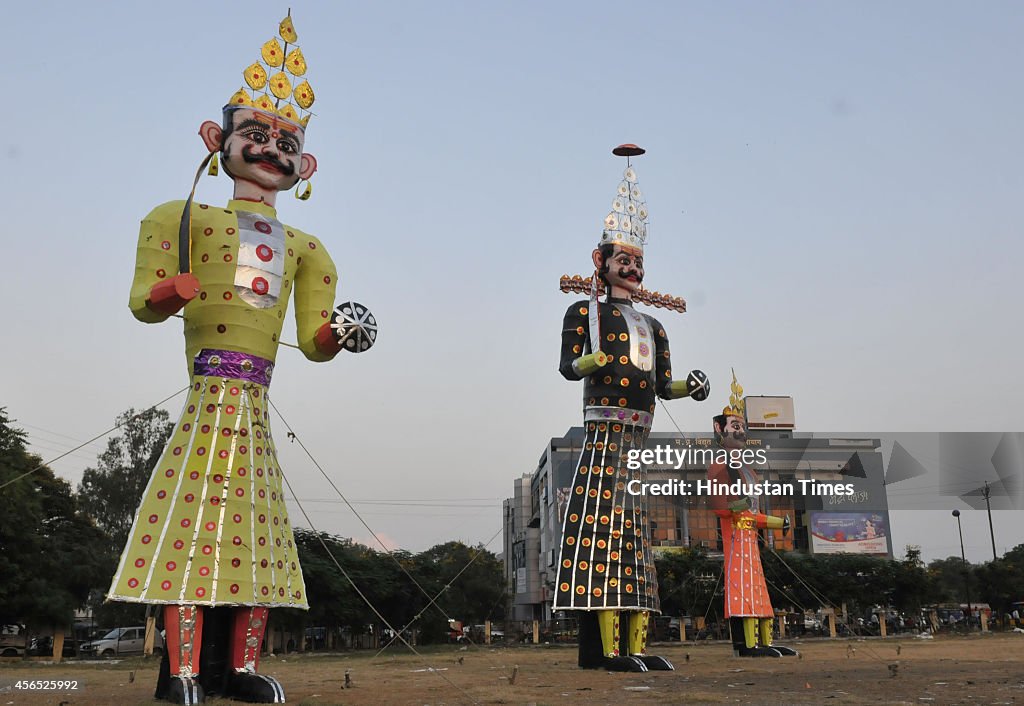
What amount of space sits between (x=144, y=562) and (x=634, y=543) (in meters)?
6.56

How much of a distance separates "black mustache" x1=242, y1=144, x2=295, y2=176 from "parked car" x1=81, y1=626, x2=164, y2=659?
58.4ft

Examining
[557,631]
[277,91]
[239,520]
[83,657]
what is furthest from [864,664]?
[557,631]

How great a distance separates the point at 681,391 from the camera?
12031 millimetres

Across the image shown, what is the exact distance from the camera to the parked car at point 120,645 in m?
22.8

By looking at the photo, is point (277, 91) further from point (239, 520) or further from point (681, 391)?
point (681, 391)

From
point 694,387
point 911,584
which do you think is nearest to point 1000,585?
point 911,584

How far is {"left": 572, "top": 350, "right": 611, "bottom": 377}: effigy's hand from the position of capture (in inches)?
429

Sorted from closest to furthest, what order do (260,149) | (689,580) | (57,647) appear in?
1. (260,149)
2. (57,647)
3. (689,580)

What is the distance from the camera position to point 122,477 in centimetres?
2669

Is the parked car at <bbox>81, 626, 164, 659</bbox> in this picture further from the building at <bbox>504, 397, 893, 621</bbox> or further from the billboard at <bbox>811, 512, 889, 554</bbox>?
the billboard at <bbox>811, 512, 889, 554</bbox>

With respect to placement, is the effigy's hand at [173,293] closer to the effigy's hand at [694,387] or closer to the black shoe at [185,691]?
the black shoe at [185,691]

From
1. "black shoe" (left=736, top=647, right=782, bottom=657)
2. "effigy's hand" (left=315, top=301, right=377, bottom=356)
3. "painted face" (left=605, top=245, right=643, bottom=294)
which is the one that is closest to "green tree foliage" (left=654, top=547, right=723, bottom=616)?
"black shoe" (left=736, top=647, right=782, bottom=657)

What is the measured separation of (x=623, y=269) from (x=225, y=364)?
6.31 m

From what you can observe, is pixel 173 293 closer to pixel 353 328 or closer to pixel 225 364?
pixel 225 364
